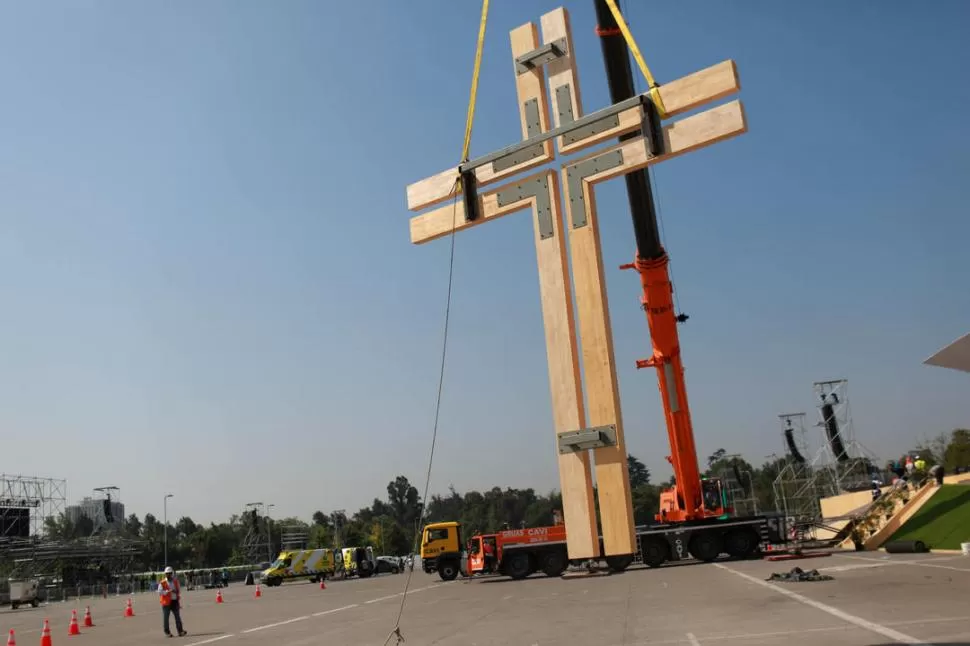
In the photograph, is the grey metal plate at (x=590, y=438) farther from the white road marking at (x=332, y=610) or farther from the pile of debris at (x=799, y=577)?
the white road marking at (x=332, y=610)

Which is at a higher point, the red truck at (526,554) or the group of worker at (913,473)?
the group of worker at (913,473)

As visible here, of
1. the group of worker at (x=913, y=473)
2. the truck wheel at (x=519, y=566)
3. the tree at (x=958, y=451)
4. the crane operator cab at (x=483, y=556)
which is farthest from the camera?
the tree at (x=958, y=451)

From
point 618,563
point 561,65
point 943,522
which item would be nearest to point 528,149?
point 561,65

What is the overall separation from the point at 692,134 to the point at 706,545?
972 inches

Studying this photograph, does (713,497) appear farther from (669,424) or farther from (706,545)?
(669,424)

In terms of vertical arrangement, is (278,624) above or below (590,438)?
below

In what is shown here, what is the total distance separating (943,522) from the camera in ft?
74.4

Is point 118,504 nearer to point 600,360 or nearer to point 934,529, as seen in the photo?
point 934,529

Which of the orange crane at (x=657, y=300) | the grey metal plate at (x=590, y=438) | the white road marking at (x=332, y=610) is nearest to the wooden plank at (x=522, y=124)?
the grey metal plate at (x=590, y=438)

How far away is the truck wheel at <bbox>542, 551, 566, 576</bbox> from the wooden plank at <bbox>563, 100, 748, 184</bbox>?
83.3 ft

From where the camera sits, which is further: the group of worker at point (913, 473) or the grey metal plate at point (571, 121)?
the group of worker at point (913, 473)

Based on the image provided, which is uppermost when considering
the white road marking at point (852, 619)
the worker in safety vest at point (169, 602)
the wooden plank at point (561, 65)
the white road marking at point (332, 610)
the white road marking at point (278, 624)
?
the wooden plank at point (561, 65)

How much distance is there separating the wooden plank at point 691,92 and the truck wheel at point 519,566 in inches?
1020

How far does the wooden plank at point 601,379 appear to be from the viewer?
555cm
